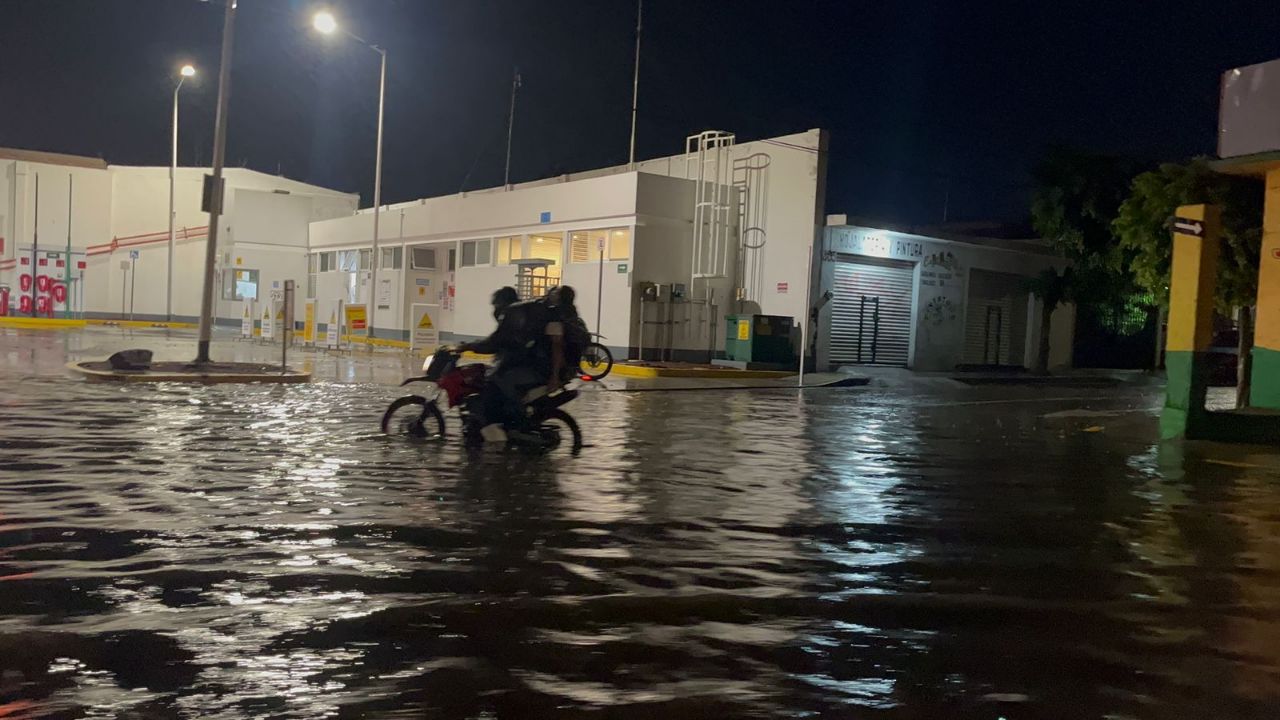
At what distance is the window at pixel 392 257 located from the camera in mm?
43375

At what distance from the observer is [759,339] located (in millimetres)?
29062

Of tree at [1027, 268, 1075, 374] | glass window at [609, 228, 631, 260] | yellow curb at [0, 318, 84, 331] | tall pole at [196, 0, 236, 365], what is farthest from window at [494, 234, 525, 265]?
yellow curb at [0, 318, 84, 331]

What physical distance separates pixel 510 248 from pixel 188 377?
59.4 feet

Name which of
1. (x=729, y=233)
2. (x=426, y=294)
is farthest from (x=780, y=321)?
(x=426, y=294)

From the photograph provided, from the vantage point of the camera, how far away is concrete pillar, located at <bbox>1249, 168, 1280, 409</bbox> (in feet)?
50.0

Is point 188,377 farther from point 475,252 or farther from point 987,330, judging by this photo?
point 987,330

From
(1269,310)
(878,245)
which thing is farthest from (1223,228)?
(878,245)

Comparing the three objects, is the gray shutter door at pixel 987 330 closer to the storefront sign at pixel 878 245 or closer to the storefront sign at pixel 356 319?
the storefront sign at pixel 878 245

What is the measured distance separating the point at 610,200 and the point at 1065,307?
2006 cm

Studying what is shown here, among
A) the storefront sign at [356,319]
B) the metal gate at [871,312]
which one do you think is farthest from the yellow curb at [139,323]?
the metal gate at [871,312]

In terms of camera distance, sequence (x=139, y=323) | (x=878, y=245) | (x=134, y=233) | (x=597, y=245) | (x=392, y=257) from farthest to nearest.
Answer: (x=134, y=233)
(x=139, y=323)
(x=392, y=257)
(x=878, y=245)
(x=597, y=245)

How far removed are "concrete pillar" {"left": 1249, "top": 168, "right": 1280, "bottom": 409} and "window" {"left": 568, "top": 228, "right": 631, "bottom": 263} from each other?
17.9 metres

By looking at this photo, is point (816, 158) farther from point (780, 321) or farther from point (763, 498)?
point (763, 498)

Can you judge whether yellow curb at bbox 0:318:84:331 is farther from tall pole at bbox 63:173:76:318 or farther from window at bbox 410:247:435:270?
window at bbox 410:247:435:270
